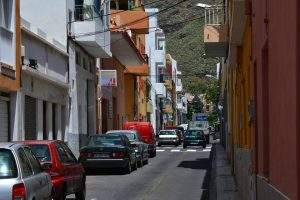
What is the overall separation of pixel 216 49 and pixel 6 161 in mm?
17576

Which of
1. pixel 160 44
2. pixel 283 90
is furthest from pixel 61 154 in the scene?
pixel 160 44

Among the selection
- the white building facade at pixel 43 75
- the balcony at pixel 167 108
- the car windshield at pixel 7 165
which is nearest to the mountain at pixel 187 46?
the balcony at pixel 167 108

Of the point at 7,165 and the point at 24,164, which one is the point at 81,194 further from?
the point at 7,165

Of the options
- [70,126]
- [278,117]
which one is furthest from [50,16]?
[278,117]

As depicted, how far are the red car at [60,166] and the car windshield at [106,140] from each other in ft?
34.5

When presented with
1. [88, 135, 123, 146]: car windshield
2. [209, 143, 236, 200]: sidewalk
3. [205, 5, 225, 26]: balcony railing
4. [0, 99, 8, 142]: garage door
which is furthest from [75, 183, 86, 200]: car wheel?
[205, 5, 225, 26]: balcony railing

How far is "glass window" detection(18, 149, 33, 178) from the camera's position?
9.83 m

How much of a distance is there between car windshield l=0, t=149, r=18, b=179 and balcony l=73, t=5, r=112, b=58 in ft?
83.8

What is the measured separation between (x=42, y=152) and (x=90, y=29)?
21.4m

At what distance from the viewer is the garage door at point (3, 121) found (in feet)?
76.0

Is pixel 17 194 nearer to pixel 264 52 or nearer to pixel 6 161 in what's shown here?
pixel 6 161

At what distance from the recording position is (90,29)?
35656 mm

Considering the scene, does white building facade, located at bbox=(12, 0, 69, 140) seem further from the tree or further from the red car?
the tree

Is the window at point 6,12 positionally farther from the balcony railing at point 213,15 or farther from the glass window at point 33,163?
the glass window at point 33,163
